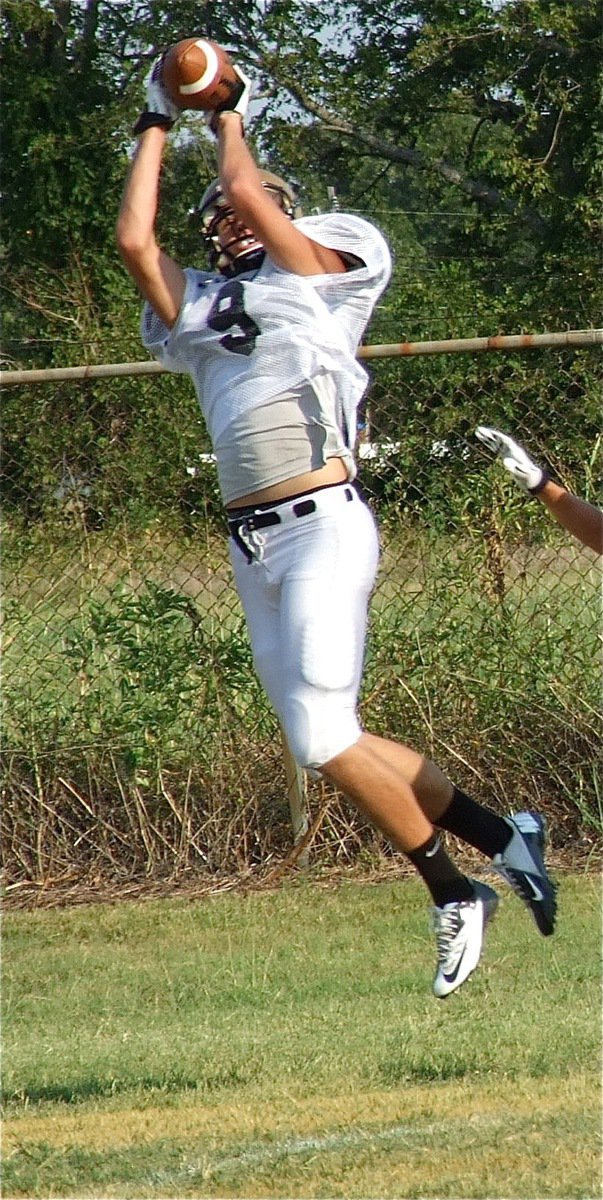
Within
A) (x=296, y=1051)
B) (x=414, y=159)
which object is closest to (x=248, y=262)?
(x=296, y=1051)

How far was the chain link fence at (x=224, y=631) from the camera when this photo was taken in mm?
7496

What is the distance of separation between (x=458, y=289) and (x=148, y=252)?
18.8 metres

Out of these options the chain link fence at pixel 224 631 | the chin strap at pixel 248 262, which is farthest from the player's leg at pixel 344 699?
the chain link fence at pixel 224 631

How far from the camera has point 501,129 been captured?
22.2 meters

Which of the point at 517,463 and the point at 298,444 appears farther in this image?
the point at 517,463

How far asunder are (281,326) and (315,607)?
2.60 feet

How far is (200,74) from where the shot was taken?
428 cm

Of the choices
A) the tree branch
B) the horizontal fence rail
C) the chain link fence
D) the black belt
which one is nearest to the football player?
the black belt

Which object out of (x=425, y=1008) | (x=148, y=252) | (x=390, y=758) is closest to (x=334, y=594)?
(x=390, y=758)

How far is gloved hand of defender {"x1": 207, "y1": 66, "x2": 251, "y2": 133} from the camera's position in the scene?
4.32m

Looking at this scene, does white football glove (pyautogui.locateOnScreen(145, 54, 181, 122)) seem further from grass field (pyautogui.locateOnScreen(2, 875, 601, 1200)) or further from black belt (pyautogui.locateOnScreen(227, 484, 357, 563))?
grass field (pyautogui.locateOnScreen(2, 875, 601, 1200))

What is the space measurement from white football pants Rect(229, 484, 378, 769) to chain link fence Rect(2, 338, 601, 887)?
3.10 meters

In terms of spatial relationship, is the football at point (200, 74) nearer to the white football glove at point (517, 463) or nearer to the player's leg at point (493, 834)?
the white football glove at point (517, 463)

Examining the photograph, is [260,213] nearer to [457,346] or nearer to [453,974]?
[453,974]
